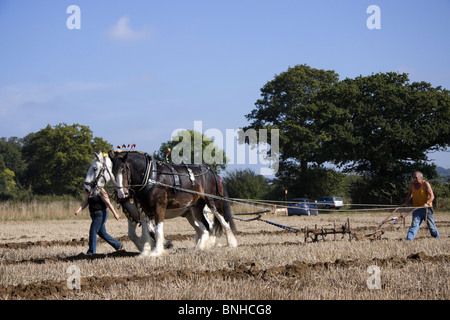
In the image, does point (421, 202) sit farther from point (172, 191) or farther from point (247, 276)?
point (247, 276)

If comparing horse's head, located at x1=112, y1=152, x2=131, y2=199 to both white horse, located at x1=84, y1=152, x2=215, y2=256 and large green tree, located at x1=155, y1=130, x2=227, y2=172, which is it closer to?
white horse, located at x1=84, y1=152, x2=215, y2=256

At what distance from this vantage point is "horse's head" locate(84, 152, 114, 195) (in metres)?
9.44

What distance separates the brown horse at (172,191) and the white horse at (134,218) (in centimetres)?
3

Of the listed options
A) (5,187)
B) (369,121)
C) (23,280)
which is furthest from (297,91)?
(23,280)

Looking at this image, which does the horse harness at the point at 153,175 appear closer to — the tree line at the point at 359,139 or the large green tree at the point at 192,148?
the tree line at the point at 359,139

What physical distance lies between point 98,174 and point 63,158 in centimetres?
5411

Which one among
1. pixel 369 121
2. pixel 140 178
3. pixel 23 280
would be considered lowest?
pixel 23 280

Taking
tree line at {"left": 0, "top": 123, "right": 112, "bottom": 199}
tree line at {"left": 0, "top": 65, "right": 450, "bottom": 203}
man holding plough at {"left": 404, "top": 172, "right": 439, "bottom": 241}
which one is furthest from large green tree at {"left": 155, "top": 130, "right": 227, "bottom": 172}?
man holding plough at {"left": 404, "top": 172, "right": 439, "bottom": 241}

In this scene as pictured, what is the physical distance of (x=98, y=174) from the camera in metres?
9.45

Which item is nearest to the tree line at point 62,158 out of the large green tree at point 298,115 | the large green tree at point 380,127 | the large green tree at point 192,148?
the large green tree at point 192,148

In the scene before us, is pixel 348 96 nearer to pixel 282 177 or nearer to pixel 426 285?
pixel 282 177

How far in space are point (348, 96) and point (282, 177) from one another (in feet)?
41.1

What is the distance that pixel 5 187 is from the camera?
69750 mm
